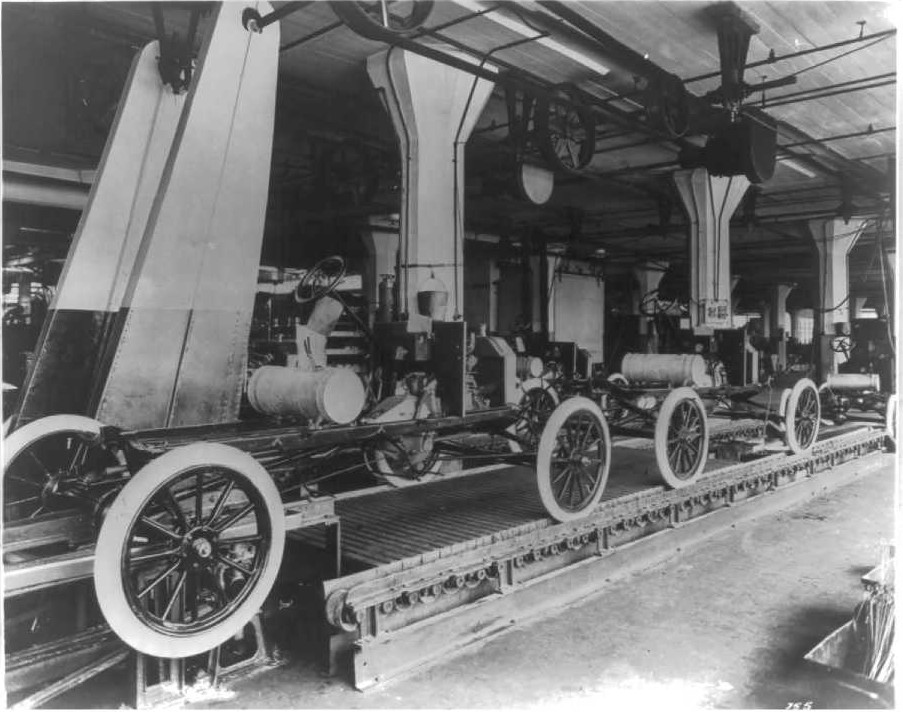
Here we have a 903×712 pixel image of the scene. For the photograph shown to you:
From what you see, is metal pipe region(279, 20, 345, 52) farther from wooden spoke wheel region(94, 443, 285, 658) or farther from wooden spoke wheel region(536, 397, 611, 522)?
wooden spoke wheel region(94, 443, 285, 658)

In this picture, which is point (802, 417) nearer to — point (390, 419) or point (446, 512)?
point (446, 512)

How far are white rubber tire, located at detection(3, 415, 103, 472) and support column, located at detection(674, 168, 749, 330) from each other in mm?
8578

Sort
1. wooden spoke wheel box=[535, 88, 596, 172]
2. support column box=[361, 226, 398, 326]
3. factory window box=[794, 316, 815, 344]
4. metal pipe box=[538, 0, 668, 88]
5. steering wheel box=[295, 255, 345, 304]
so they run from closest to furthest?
steering wheel box=[295, 255, 345, 304], metal pipe box=[538, 0, 668, 88], wooden spoke wheel box=[535, 88, 596, 172], support column box=[361, 226, 398, 326], factory window box=[794, 316, 815, 344]

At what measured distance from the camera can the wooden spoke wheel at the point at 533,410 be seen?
19.9 feet

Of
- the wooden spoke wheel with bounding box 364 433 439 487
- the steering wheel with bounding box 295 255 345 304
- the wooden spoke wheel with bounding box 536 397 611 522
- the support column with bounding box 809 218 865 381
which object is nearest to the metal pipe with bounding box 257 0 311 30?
the steering wheel with bounding box 295 255 345 304

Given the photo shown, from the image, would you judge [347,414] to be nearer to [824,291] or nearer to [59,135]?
[59,135]

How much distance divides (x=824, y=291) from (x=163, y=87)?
13079 millimetres

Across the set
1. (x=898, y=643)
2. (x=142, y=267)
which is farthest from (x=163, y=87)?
(x=898, y=643)

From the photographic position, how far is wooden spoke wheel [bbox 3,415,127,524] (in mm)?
3881

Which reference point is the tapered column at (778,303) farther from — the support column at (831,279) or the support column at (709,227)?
the support column at (709,227)

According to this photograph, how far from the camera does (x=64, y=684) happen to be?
11.3ft

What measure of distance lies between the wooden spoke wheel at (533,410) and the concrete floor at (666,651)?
1326 mm

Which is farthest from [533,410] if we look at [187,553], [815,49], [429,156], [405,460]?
[815,49]

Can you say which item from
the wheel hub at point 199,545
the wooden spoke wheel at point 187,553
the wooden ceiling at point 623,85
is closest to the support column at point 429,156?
the wooden ceiling at point 623,85
